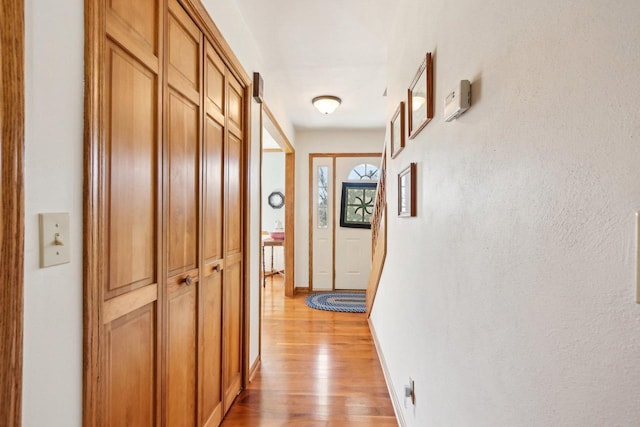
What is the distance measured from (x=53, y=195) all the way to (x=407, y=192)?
4.72 feet

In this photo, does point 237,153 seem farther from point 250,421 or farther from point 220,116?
point 250,421

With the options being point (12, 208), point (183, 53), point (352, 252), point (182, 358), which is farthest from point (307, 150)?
point (12, 208)

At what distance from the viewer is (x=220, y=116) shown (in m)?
1.79

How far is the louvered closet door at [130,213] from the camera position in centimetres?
91

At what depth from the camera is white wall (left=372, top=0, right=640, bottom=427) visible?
44 cm

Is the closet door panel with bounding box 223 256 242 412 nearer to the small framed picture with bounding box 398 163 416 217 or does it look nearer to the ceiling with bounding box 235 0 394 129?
the small framed picture with bounding box 398 163 416 217

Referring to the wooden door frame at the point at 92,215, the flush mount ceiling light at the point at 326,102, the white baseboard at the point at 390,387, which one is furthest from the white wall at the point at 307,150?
the wooden door frame at the point at 92,215

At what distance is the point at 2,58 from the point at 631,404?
3.82 feet

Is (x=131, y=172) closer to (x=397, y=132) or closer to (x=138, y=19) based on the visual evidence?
(x=138, y=19)

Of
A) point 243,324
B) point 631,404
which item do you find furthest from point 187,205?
point 631,404

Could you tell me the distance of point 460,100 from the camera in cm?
93

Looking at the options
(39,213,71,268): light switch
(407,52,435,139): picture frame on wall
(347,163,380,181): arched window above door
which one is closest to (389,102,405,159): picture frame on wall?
(407,52,435,139): picture frame on wall

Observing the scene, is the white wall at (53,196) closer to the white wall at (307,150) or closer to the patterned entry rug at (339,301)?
the patterned entry rug at (339,301)

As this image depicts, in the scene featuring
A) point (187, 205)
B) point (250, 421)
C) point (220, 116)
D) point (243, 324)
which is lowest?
point (250, 421)
